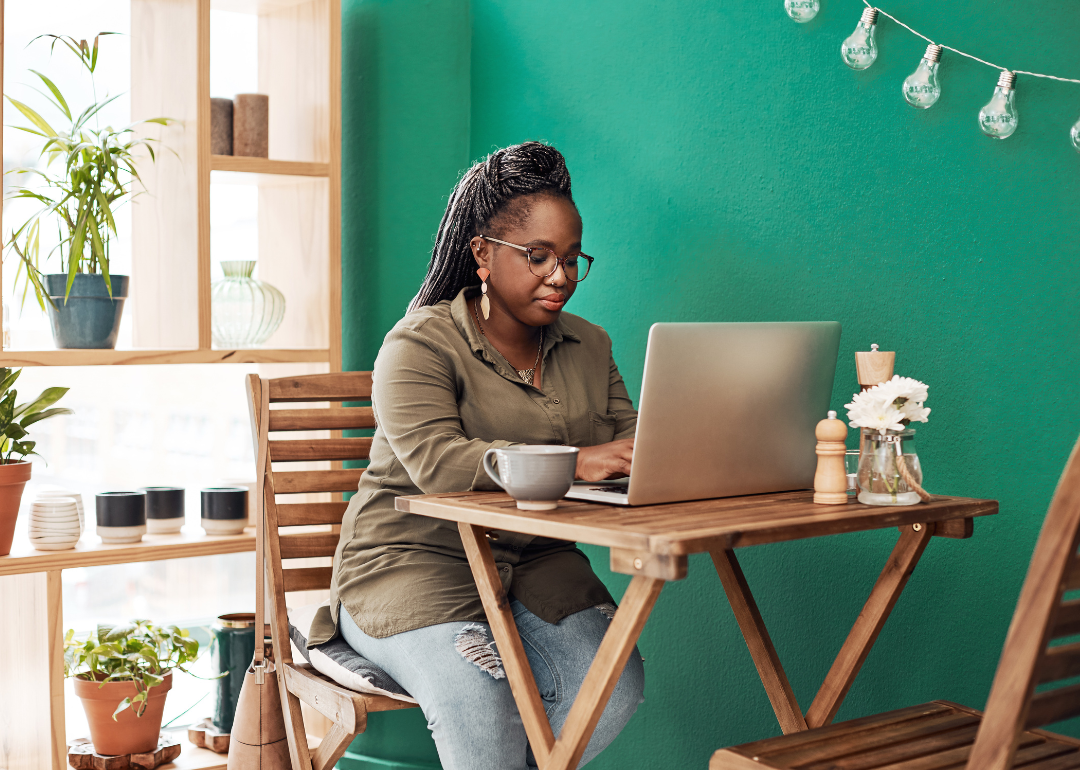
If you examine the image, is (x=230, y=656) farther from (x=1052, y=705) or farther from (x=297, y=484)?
(x=1052, y=705)

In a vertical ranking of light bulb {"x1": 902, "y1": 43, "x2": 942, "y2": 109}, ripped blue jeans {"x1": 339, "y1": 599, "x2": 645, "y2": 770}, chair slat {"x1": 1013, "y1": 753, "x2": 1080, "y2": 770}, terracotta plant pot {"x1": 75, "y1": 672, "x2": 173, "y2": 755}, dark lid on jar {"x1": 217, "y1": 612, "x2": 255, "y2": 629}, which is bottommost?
terracotta plant pot {"x1": 75, "y1": 672, "x2": 173, "y2": 755}

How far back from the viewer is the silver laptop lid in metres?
1.44

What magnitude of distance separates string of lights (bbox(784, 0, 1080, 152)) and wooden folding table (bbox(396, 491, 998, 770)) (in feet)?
2.11

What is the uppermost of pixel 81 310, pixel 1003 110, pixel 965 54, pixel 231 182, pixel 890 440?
pixel 965 54

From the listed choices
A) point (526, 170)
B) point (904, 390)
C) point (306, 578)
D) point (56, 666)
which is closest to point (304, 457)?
point (306, 578)

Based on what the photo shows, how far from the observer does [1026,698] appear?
42.4 inches

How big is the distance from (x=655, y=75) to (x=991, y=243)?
35.5 inches

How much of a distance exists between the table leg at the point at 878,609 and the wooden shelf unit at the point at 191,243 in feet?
4.58

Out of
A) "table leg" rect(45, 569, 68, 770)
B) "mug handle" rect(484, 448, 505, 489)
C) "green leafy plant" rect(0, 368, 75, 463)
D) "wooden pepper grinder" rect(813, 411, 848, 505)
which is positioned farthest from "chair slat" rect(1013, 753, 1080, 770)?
"green leafy plant" rect(0, 368, 75, 463)

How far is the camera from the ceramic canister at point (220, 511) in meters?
2.46

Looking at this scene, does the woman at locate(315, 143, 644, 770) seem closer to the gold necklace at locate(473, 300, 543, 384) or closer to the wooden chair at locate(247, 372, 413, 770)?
the gold necklace at locate(473, 300, 543, 384)

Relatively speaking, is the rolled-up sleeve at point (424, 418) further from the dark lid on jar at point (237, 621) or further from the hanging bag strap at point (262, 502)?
the dark lid on jar at point (237, 621)

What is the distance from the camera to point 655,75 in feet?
7.83

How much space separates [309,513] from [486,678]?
0.69 m
